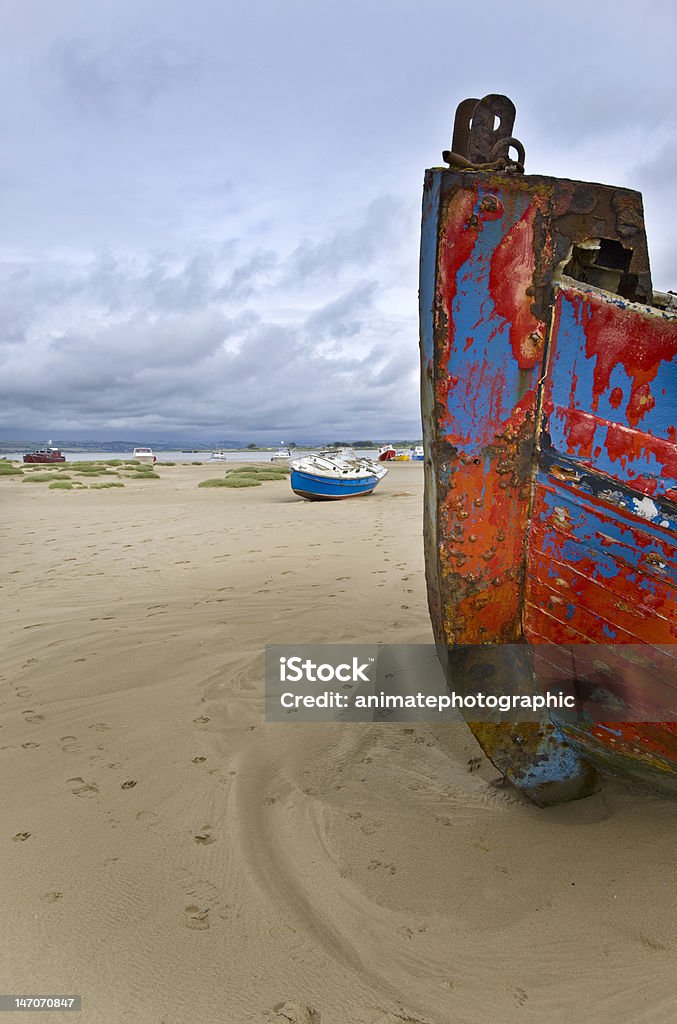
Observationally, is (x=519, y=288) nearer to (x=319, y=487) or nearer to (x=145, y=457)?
(x=319, y=487)

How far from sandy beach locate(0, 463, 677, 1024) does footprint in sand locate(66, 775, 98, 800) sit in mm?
11

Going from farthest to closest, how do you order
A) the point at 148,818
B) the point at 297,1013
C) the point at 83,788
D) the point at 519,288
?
the point at 83,788 → the point at 148,818 → the point at 519,288 → the point at 297,1013

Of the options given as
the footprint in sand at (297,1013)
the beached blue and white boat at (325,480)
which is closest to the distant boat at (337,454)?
the beached blue and white boat at (325,480)

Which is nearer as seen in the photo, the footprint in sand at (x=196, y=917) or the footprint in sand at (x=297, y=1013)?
the footprint in sand at (x=297, y=1013)

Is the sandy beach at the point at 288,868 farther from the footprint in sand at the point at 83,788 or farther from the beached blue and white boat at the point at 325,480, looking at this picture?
the beached blue and white boat at the point at 325,480

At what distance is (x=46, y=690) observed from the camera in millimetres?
3969

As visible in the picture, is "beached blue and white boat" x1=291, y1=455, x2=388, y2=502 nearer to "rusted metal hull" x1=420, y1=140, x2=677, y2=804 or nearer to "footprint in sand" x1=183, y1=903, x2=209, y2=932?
"rusted metal hull" x1=420, y1=140, x2=677, y2=804

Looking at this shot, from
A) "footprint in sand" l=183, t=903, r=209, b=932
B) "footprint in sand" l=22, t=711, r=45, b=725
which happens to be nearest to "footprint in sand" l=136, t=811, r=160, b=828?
"footprint in sand" l=183, t=903, r=209, b=932

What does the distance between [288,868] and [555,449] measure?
1.85m

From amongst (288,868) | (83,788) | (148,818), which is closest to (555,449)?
(288,868)

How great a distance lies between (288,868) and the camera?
2322 mm

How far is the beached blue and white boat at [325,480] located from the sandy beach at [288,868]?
1192 cm

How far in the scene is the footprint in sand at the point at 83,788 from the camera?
9.16 ft

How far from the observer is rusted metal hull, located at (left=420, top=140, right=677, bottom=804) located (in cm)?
196
